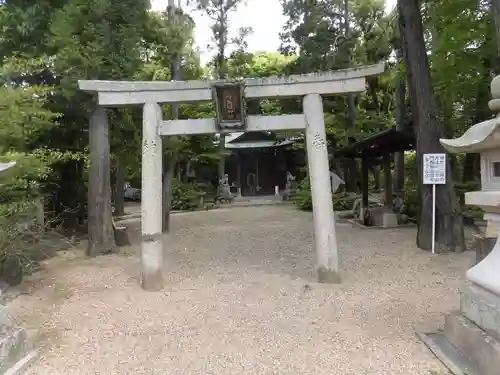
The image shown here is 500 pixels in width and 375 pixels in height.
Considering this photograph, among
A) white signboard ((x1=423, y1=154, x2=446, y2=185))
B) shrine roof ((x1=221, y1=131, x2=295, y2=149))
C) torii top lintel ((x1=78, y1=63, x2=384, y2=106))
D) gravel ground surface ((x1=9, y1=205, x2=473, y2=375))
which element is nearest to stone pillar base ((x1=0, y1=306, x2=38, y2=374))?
gravel ground surface ((x1=9, y1=205, x2=473, y2=375))

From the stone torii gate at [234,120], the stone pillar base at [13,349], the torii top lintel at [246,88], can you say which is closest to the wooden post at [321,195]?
the stone torii gate at [234,120]

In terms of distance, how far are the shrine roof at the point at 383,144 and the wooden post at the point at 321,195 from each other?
5833 millimetres

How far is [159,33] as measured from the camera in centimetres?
1060

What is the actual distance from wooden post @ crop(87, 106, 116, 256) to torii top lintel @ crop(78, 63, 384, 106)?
2960 mm

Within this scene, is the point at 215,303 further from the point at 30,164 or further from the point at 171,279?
the point at 30,164

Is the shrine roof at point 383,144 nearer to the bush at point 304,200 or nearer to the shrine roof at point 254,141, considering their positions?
the bush at point 304,200

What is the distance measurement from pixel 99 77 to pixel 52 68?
135 centimetres

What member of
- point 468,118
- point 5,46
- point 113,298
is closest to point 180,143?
point 5,46

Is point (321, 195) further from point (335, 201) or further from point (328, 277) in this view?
point (335, 201)

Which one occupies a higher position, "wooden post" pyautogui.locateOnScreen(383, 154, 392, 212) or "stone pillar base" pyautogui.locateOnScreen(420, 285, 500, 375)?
"wooden post" pyautogui.locateOnScreen(383, 154, 392, 212)

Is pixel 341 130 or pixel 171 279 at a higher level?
pixel 341 130

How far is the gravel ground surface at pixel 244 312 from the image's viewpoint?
3930mm

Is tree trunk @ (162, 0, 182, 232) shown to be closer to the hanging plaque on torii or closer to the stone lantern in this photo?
the hanging plaque on torii

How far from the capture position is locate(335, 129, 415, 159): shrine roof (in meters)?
11.9
